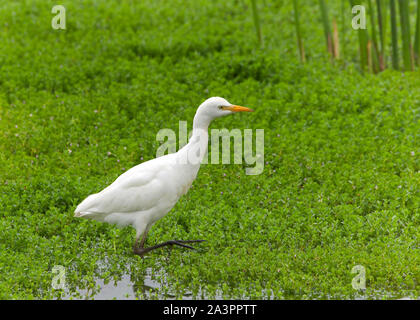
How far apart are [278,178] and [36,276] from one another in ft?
11.4

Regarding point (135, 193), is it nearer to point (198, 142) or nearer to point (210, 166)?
point (198, 142)

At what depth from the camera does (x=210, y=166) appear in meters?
9.02

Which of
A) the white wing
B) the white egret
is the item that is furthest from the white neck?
the white wing

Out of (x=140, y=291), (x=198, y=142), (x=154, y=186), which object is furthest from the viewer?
(x=198, y=142)

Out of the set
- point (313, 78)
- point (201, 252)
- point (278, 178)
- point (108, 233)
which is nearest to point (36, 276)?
point (108, 233)

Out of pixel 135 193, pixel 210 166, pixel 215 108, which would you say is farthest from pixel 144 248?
pixel 210 166

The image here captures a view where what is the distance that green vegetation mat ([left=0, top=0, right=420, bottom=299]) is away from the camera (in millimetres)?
6562

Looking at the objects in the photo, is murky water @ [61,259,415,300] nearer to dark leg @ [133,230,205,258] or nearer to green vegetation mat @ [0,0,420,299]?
green vegetation mat @ [0,0,420,299]

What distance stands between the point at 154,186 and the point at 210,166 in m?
2.46

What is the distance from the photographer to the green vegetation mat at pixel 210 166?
21.5ft

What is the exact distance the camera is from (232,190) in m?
8.36

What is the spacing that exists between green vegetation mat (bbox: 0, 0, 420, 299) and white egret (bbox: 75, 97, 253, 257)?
1.70 ft
